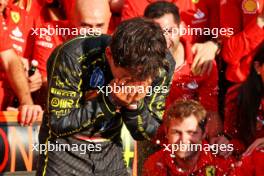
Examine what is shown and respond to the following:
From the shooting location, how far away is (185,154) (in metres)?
4.11

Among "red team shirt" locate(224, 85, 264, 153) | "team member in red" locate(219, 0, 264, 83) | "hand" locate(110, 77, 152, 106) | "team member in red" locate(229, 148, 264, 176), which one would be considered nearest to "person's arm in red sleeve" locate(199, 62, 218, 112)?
"team member in red" locate(219, 0, 264, 83)

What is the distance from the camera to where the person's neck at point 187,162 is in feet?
13.6

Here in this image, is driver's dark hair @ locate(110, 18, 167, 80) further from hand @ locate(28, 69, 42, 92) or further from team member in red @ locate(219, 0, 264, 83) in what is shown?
hand @ locate(28, 69, 42, 92)

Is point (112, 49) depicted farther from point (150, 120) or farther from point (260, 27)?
point (260, 27)

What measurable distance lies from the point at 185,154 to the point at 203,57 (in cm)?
96

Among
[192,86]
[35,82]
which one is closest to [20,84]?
[35,82]

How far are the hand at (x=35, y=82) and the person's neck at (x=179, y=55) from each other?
1053 millimetres

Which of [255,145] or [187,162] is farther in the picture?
[187,162]

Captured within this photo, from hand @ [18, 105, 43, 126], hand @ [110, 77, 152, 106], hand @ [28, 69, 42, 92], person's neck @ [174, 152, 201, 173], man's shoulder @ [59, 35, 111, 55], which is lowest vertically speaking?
person's neck @ [174, 152, 201, 173]

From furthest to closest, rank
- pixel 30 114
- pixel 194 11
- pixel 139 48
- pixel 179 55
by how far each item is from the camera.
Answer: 1. pixel 194 11
2. pixel 179 55
3. pixel 30 114
4. pixel 139 48

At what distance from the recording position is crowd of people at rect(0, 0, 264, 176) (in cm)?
298

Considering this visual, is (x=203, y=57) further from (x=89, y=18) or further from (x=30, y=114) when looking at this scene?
(x=30, y=114)

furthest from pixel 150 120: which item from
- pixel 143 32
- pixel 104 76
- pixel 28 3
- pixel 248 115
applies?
pixel 28 3
